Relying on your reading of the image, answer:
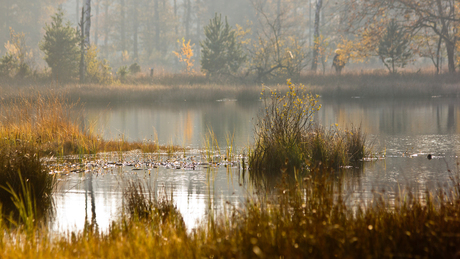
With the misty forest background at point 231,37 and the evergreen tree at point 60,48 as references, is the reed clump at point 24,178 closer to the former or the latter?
the evergreen tree at point 60,48

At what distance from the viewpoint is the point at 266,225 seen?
3963 millimetres

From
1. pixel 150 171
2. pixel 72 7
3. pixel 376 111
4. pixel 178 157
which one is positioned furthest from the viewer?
pixel 72 7

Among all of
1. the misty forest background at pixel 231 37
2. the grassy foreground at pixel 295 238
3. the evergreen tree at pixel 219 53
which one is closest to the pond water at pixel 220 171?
the grassy foreground at pixel 295 238

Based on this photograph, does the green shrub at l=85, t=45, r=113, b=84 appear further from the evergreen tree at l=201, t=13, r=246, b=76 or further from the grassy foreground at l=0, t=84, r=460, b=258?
the grassy foreground at l=0, t=84, r=460, b=258

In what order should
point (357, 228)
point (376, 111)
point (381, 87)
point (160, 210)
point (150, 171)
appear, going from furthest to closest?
point (381, 87)
point (376, 111)
point (150, 171)
point (160, 210)
point (357, 228)

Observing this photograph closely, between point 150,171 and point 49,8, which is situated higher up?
point 49,8

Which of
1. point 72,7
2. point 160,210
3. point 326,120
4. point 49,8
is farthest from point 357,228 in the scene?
point 72,7

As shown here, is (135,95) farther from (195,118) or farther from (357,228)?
(357,228)

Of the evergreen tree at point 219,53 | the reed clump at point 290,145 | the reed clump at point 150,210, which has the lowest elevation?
the reed clump at point 150,210

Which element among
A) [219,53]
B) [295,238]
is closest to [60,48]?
[219,53]

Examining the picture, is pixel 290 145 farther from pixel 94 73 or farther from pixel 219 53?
pixel 219 53

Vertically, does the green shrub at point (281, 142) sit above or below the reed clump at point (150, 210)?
above

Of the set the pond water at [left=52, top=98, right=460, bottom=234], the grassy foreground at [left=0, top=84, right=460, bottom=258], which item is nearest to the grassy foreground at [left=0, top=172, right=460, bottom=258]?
the grassy foreground at [left=0, top=84, right=460, bottom=258]

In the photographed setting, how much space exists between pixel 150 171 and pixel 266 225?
5456mm
